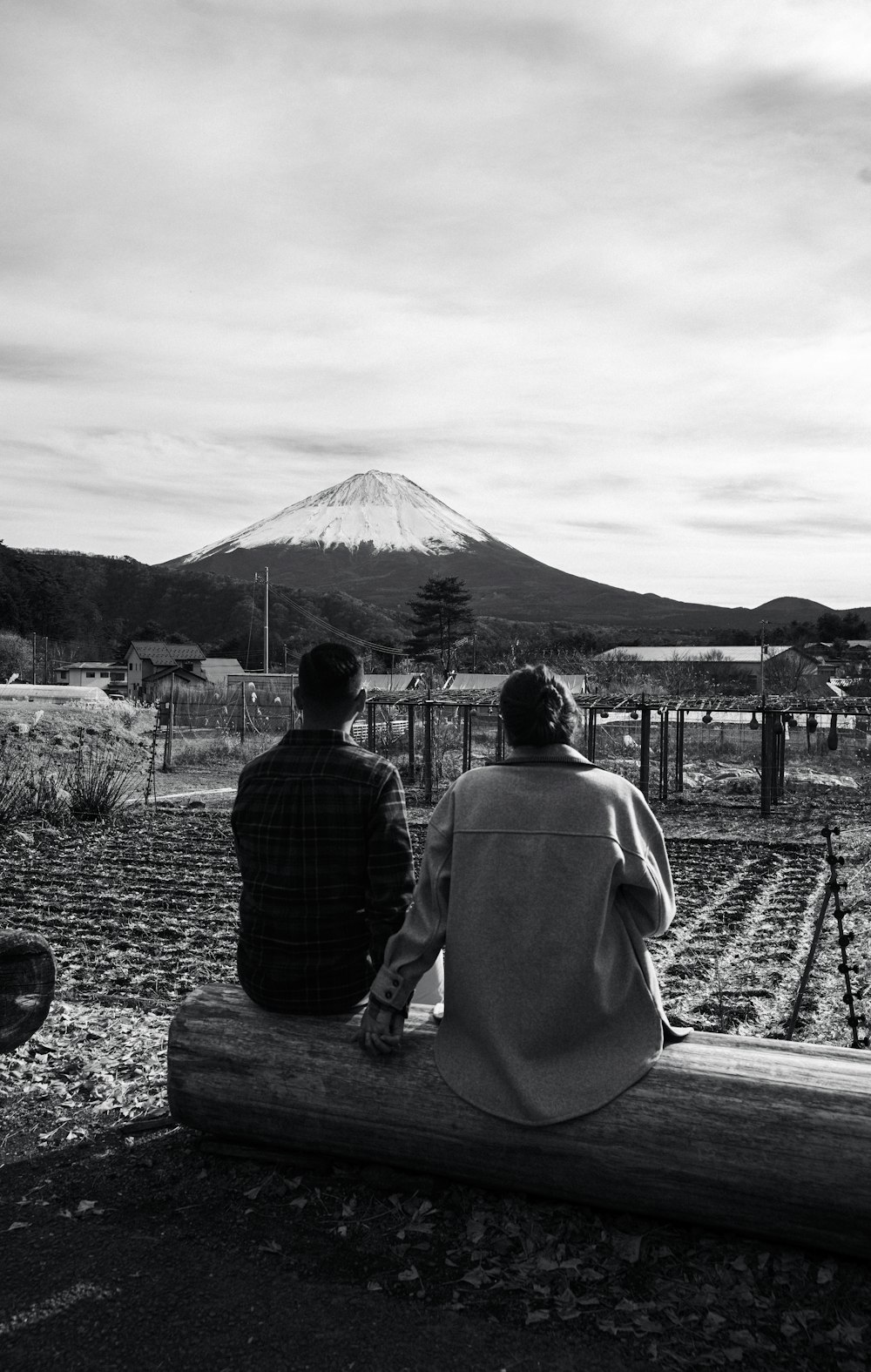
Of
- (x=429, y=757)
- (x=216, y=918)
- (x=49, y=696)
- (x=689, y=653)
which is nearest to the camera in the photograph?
(x=216, y=918)

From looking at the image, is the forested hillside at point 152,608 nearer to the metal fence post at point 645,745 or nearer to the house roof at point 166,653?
the house roof at point 166,653

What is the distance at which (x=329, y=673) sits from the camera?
3.15 meters

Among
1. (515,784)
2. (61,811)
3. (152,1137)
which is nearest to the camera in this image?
(515,784)

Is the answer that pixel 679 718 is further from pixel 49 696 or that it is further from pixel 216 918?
pixel 49 696

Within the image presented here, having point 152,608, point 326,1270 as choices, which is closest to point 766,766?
point 326,1270

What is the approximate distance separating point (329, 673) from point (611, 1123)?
1410 mm

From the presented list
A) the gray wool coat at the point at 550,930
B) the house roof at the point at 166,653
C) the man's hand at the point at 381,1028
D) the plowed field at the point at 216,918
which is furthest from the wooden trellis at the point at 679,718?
the house roof at the point at 166,653

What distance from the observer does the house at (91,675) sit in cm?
6512

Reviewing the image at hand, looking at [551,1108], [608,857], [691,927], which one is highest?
[608,857]

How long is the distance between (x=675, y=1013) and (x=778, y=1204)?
8.10 ft

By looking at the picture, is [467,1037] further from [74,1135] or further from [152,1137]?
[74,1135]

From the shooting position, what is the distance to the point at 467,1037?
289 centimetres

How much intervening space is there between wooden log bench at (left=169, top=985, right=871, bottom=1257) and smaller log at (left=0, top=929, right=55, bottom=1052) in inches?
28.7

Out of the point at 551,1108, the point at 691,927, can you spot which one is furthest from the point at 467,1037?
the point at 691,927
